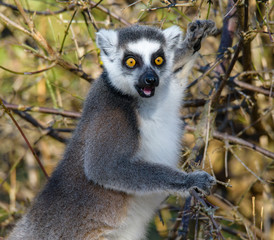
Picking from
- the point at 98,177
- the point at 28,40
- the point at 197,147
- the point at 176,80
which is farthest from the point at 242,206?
the point at 28,40

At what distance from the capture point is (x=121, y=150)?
10.9 ft

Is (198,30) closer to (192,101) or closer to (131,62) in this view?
(131,62)

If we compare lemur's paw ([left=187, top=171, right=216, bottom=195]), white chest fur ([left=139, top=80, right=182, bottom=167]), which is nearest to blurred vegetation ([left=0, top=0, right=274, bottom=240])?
lemur's paw ([left=187, top=171, right=216, bottom=195])

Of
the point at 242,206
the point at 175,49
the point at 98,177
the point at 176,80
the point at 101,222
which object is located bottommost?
the point at 242,206

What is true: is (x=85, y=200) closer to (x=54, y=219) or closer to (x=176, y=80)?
(x=54, y=219)

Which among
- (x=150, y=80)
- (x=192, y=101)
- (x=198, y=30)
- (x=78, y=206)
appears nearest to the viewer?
(x=150, y=80)

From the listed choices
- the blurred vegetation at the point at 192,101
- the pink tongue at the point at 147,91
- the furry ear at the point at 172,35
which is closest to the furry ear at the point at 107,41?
the blurred vegetation at the point at 192,101

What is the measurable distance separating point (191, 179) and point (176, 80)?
1117 mm

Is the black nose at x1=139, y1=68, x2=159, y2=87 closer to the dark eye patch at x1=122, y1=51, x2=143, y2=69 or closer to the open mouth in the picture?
the open mouth

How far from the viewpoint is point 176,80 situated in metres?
3.80

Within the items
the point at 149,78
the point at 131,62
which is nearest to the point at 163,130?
the point at 149,78

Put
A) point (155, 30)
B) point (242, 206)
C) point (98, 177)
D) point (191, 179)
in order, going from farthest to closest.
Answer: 1. point (242, 206)
2. point (155, 30)
3. point (98, 177)
4. point (191, 179)

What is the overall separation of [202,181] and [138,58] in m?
1.23

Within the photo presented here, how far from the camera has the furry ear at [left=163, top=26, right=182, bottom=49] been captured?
3789 mm
